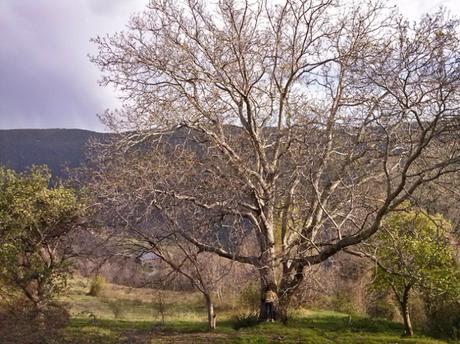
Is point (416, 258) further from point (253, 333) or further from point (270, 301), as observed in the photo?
point (253, 333)

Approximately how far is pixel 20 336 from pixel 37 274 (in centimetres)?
189

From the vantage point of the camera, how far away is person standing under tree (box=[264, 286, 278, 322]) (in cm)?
1417

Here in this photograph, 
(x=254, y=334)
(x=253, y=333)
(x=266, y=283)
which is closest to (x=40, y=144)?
(x=266, y=283)

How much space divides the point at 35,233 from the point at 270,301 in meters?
6.68

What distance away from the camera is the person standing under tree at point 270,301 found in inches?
558

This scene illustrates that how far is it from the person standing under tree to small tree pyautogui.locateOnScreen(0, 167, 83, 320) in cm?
552

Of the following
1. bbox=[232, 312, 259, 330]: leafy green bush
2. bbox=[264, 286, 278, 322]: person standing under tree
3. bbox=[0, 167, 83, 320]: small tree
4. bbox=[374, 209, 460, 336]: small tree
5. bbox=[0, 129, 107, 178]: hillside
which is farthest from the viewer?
bbox=[0, 129, 107, 178]: hillside

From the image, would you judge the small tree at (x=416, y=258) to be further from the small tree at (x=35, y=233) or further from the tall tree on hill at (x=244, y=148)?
the small tree at (x=35, y=233)

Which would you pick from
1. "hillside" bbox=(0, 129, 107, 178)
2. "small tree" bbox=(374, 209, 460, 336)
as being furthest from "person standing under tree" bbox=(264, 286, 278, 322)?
"hillside" bbox=(0, 129, 107, 178)

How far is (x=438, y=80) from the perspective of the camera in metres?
8.41

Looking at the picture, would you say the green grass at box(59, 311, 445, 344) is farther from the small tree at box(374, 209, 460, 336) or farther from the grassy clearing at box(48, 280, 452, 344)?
the small tree at box(374, 209, 460, 336)

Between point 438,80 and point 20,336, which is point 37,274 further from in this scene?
point 438,80

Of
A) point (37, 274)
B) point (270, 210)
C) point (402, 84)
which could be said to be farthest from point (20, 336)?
point (402, 84)

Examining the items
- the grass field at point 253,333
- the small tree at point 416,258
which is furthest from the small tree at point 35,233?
the small tree at point 416,258
